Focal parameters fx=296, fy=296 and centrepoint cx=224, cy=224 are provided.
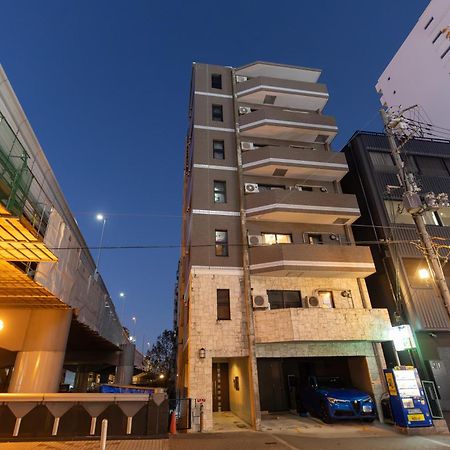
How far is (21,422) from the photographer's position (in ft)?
33.5

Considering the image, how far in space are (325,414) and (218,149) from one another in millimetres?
16257

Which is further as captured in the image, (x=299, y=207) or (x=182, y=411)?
(x=299, y=207)

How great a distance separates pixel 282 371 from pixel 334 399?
472 centimetres

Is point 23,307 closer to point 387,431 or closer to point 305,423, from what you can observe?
point 305,423

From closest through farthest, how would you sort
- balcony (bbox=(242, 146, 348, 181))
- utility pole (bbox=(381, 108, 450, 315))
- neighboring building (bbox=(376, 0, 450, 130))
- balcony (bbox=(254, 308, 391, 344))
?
utility pole (bbox=(381, 108, 450, 315)) → balcony (bbox=(254, 308, 391, 344)) → balcony (bbox=(242, 146, 348, 181)) → neighboring building (bbox=(376, 0, 450, 130))

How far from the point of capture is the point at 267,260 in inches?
660

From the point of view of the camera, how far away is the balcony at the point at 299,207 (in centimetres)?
1823

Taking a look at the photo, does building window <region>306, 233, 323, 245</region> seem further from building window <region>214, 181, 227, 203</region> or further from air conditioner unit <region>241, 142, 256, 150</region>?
air conditioner unit <region>241, 142, 256, 150</region>

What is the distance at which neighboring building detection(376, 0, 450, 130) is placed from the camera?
36.7 meters

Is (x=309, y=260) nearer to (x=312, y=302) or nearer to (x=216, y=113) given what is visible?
(x=312, y=302)

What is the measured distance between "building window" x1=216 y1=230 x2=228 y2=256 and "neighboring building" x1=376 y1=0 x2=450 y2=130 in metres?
33.2

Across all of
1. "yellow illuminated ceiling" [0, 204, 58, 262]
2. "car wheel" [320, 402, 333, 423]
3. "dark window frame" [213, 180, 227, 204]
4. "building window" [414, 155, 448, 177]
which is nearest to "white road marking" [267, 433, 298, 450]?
"car wheel" [320, 402, 333, 423]

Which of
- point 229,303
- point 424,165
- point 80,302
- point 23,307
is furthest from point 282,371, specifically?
point 424,165

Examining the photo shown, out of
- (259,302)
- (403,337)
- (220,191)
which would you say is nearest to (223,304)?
(259,302)
